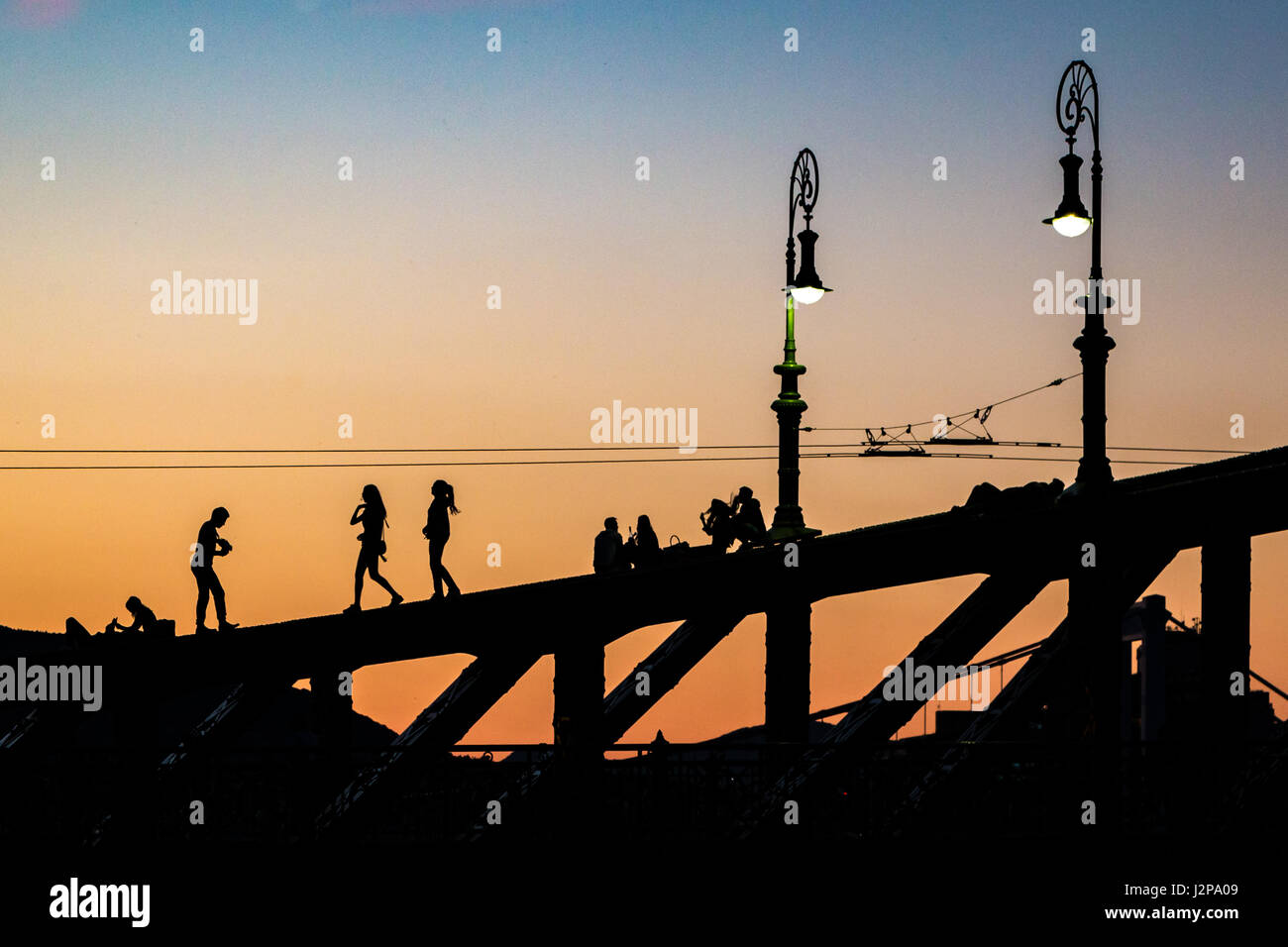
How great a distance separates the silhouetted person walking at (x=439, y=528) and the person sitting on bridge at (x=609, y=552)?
7.08 ft

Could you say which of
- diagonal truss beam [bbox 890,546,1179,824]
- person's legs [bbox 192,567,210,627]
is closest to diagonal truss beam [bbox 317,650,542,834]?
person's legs [bbox 192,567,210,627]

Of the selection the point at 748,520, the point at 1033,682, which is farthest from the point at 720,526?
the point at 1033,682

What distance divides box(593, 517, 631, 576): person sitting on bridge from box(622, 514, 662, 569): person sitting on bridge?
0.13 m

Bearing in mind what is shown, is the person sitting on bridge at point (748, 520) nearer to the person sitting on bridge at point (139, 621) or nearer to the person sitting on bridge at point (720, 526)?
the person sitting on bridge at point (720, 526)

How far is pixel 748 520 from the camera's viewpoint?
2423 cm

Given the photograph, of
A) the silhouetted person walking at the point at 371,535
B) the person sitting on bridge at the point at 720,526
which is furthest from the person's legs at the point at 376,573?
the person sitting on bridge at the point at 720,526

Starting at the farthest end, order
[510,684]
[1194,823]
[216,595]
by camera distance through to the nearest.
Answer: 1. [510,684]
2. [216,595]
3. [1194,823]

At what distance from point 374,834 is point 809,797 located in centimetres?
473

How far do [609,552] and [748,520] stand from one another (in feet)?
7.14

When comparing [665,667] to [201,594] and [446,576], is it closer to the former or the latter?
[446,576]

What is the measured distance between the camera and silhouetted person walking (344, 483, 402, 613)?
20.7m

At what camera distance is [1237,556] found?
2162cm
